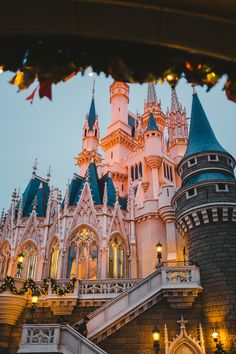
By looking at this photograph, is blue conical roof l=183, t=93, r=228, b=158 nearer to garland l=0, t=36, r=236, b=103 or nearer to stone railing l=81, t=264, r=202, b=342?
stone railing l=81, t=264, r=202, b=342

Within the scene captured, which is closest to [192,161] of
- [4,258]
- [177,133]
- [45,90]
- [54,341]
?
[54,341]

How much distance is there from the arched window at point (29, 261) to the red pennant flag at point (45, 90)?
22.6m

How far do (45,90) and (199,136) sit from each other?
68.3 feet

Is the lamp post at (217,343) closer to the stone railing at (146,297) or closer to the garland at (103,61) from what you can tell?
the stone railing at (146,297)

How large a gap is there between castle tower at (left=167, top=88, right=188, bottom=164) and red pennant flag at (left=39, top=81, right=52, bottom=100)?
4649 centimetres

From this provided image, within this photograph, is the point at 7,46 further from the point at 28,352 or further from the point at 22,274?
the point at 22,274

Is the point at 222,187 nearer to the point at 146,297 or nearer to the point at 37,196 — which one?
the point at 146,297

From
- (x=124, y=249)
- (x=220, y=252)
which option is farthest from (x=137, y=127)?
(x=220, y=252)

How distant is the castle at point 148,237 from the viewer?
677 inches

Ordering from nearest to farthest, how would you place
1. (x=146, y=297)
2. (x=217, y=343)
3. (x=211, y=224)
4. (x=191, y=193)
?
1. (x=217, y=343)
2. (x=146, y=297)
3. (x=211, y=224)
4. (x=191, y=193)

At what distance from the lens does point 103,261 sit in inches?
922

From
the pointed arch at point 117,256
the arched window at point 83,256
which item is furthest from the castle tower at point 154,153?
the arched window at point 83,256

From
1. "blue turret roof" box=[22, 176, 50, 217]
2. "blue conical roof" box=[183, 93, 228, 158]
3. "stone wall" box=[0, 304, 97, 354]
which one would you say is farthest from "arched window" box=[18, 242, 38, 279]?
"blue conical roof" box=[183, 93, 228, 158]

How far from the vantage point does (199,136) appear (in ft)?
79.2
